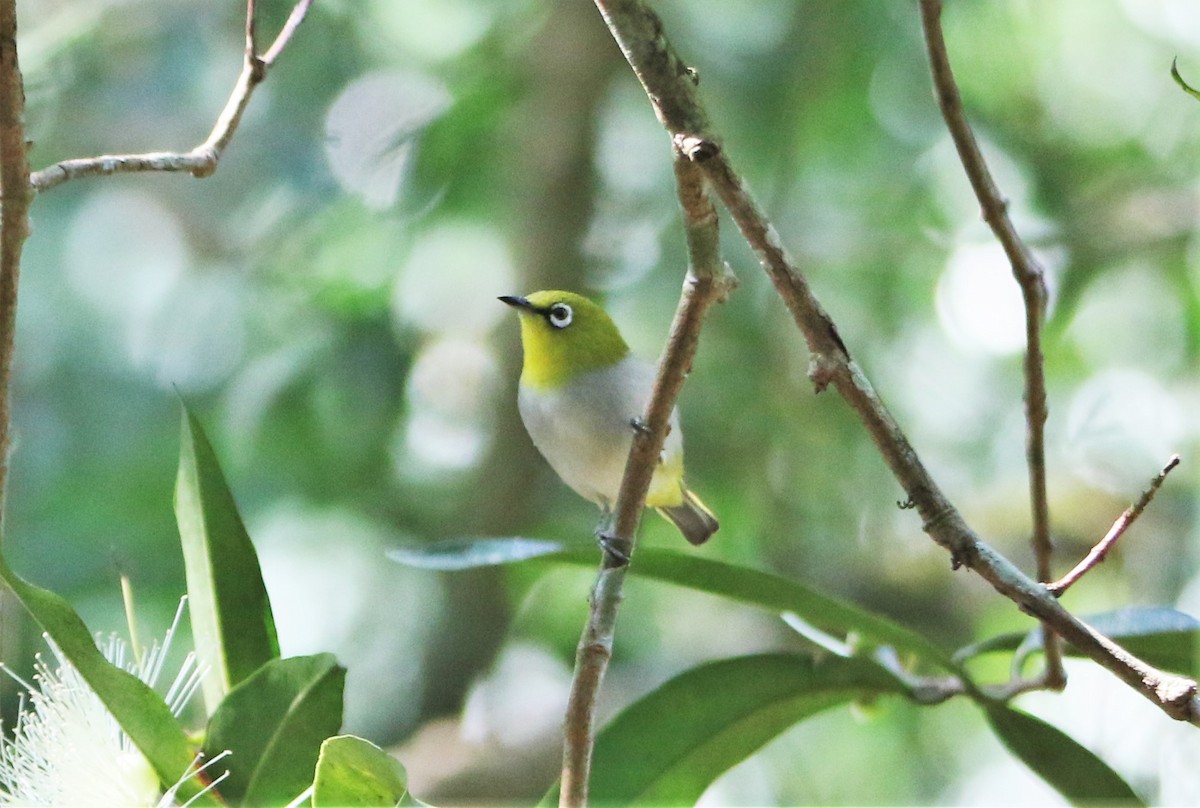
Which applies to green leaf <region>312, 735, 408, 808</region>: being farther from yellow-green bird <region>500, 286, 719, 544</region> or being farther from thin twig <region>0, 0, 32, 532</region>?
yellow-green bird <region>500, 286, 719, 544</region>

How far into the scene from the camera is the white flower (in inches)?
54.4

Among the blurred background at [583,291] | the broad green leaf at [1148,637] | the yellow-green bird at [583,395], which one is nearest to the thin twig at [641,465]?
the broad green leaf at [1148,637]

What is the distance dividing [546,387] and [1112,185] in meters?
2.66

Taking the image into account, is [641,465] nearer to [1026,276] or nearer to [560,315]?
[1026,276]

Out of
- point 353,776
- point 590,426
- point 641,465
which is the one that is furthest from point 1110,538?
point 590,426

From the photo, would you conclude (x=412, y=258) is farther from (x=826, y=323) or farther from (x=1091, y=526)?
(x=826, y=323)

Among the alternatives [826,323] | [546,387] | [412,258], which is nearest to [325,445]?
[412,258]

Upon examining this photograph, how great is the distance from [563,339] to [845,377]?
1564 millimetres

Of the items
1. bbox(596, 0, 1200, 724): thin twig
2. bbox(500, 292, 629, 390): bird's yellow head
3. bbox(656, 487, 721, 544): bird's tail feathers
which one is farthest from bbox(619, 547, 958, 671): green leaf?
bbox(656, 487, 721, 544): bird's tail feathers

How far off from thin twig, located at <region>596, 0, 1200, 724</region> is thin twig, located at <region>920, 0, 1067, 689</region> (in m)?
0.43

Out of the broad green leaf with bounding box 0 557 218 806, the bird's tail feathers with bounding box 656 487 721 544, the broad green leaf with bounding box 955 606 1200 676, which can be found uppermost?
the bird's tail feathers with bounding box 656 487 721 544

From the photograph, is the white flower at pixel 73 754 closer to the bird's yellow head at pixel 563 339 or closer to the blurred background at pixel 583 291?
the bird's yellow head at pixel 563 339

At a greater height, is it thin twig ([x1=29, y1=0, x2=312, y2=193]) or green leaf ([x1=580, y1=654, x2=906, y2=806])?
thin twig ([x1=29, y1=0, x2=312, y2=193])

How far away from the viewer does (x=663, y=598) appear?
464cm
